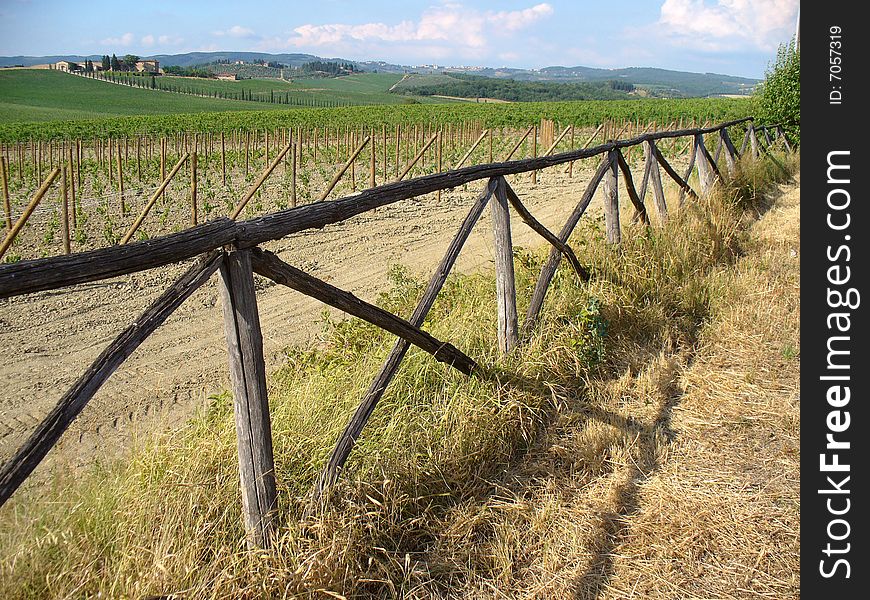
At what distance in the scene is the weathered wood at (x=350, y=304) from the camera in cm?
260

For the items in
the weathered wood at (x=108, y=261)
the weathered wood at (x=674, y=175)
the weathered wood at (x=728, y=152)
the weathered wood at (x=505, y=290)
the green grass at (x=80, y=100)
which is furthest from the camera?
the green grass at (x=80, y=100)

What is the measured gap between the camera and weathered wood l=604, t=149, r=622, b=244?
5945 mm

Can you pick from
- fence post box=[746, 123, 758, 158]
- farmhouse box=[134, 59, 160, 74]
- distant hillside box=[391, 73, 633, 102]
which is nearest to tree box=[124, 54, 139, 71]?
farmhouse box=[134, 59, 160, 74]

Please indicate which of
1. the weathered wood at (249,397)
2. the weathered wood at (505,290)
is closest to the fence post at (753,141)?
the weathered wood at (505,290)

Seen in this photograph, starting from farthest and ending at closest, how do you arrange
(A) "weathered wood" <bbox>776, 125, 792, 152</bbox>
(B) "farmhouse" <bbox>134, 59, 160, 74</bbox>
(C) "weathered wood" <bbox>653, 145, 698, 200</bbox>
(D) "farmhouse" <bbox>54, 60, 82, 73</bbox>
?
(B) "farmhouse" <bbox>134, 59, 160, 74</bbox> → (D) "farmhouse" <bbox>54, 60, 82, 73</bbox> → (A) "weathered wood" <bbox>776, 125, 792, 152</bbox> → (C) "weathered wood" <bbox>653, 145, 698, 200</bbox>

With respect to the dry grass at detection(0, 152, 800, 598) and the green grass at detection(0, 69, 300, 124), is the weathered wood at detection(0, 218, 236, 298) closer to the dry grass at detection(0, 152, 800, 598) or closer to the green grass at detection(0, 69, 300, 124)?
the dry grass at detection(0, 152, 800, 598)

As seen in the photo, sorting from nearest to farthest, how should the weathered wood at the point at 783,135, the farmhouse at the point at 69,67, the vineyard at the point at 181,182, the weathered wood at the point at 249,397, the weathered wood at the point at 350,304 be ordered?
the weathered wood at the point at 249,397
the weathered wood at the point at 350,304
the vineyard at the point at 181,182
the weathered wood at the point at 783,135
the farmhouse at the point at 69,67

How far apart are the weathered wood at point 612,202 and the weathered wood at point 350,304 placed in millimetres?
2730

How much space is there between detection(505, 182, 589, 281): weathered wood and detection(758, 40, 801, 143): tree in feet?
43.9

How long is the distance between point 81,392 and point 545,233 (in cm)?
342

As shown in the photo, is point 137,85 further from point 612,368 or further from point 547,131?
point 612,368

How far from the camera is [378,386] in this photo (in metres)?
3.33

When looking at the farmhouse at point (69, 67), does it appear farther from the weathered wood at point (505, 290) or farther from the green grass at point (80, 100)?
the weathered wood at point (505, 290)

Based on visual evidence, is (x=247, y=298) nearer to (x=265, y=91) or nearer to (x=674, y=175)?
(x=674, y=175)
